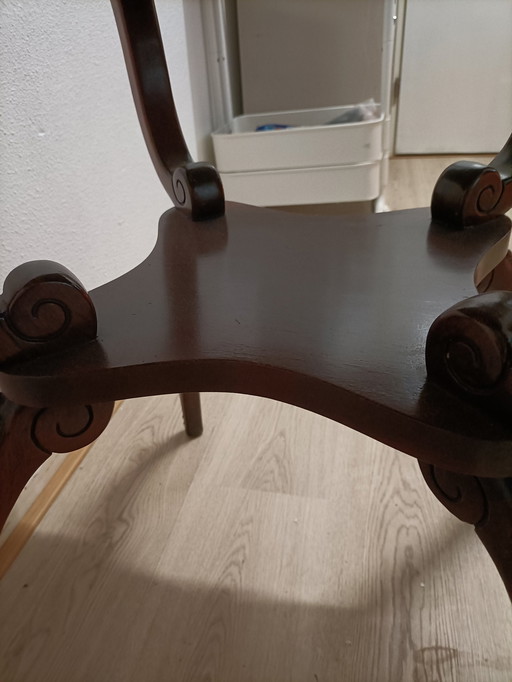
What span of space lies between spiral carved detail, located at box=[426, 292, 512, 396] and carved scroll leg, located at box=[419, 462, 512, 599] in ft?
0.17

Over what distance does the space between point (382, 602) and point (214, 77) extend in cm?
123

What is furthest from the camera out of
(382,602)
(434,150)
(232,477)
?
(434,150)

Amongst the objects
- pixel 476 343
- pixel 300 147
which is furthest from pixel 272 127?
pixel 476 343

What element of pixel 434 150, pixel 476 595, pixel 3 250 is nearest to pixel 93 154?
pixel 3 250

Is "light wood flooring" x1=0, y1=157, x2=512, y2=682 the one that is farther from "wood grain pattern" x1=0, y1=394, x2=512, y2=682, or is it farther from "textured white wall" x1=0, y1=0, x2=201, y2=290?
"textured white wall" x1=0, y1=0, x2=201, y2=290

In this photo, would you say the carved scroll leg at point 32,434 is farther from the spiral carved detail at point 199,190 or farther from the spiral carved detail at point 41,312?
the spiral carved detail at point 199,190

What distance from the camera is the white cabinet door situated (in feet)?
6.86

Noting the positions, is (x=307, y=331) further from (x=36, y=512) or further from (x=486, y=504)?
(x=36, y=512)

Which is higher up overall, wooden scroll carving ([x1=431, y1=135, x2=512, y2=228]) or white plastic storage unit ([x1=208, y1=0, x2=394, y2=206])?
wooden scroll carving ([x1=431, y1=135, x2=512, y2=228])

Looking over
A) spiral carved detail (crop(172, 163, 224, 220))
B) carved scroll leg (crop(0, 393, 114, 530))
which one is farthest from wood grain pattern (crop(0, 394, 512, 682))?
spiral carved detail (crop(172, 163, 224, 220))

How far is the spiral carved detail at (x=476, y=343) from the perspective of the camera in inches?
10.4

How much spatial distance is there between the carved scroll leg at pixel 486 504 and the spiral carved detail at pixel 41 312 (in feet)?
0.78

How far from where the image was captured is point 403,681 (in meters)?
0.50

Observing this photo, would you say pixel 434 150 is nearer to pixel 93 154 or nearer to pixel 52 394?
pixel 93 154
